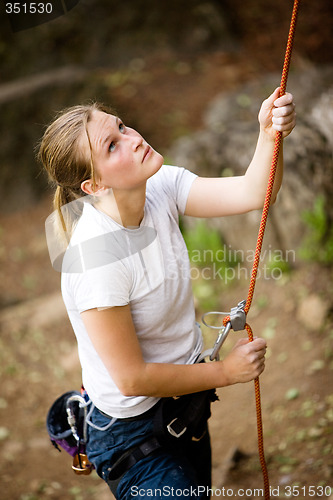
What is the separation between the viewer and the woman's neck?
1.62 meters

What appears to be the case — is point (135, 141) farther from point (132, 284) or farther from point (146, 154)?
point (132, 284)

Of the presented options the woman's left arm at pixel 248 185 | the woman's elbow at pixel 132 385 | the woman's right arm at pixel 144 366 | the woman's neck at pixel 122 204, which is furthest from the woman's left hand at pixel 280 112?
the woman's elbow at pixel 132 385

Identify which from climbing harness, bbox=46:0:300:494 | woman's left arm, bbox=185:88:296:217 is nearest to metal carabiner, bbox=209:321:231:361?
climbing harness, bbox=46:0:300:494

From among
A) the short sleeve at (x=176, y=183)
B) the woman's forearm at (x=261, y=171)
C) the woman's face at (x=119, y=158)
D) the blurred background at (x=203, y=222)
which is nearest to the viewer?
the woman's face at (x=119, y=158)

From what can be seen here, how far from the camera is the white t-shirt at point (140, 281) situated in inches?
58.7

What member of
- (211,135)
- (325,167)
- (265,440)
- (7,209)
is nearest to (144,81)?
(7,209)

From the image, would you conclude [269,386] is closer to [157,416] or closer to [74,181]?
[157,416]

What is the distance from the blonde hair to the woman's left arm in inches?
15.1

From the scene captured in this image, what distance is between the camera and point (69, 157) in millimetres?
1592

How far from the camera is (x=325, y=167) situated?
3756 mm

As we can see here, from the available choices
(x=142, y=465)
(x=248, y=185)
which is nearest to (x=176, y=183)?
(x=248, y=185)

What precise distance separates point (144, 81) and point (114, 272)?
6.51 metres

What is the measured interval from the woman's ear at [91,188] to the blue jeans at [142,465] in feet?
2.39

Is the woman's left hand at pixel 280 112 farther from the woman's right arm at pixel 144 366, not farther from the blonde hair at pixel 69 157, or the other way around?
the woman's right arm at pixel 144 366
